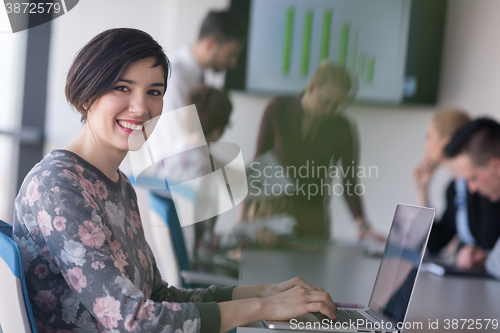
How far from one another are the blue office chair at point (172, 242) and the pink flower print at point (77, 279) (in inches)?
34.1

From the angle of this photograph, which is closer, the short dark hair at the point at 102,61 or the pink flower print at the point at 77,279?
the pink flower print at the point at 77,279

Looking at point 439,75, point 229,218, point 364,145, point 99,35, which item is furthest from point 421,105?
point 99,35

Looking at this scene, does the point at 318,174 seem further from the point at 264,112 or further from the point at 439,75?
the point at 439,75

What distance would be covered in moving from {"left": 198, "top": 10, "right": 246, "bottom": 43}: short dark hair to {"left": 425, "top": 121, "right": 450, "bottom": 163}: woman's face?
117 centimetres

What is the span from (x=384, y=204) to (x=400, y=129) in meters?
0.44

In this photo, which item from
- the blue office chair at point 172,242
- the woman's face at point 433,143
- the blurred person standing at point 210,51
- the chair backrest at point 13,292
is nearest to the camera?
the chair backrest at point 13,292

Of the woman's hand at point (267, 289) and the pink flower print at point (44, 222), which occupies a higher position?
the pink flower print at point (44, 222)

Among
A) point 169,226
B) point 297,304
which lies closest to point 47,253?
point 297,304

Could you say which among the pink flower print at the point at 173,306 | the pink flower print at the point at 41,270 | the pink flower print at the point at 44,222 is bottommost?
the pink flower print at the point at 173,306

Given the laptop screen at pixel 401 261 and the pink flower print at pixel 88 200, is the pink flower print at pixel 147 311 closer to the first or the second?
the pink flower print at pixel 88 200

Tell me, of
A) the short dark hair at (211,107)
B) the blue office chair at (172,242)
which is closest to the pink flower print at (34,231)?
the blue office chair at (172,242)

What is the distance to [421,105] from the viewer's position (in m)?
2.71

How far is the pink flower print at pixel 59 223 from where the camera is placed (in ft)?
2.20

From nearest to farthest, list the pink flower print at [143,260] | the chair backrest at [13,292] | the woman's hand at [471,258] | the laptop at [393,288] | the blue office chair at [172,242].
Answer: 1. the chair backrest at [13,292]
2. the laptop at [393,288]
3. the pink flower print at [143,260]
4. the blue office chair at [172,242]
5. the woman's hand at [471,258]
